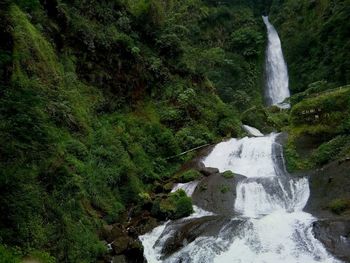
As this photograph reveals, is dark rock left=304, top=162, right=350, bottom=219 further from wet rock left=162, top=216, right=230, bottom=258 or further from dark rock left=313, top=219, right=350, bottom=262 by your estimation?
wet rock left=162, top=216, right=230, bottom=258

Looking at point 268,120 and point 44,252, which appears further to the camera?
point 268,120

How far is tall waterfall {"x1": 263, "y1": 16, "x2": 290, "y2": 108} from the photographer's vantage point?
4128cm

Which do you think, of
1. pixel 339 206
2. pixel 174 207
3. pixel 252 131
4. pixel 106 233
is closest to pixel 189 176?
pixel 174 207

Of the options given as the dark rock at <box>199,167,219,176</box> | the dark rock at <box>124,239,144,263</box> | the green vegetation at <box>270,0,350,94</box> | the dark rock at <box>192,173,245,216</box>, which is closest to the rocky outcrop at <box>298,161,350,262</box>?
the dark rock at <box>192,173,245,216</box>

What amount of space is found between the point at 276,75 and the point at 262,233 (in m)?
32.3

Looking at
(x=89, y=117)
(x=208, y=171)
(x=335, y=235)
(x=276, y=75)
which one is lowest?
(x=335, y=235)

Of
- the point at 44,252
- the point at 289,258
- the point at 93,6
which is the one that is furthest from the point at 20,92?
the point at 93,6

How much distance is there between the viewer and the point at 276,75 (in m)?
42.4

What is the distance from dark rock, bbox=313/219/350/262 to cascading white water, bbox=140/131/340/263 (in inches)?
7.6

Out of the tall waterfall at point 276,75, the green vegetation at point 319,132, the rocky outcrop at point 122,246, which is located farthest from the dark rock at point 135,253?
the tall waterfall at point 276,75

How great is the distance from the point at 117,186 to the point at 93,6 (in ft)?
36.0

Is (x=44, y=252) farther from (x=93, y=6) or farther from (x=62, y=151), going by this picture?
(x=93, y=6)

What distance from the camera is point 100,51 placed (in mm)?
21172

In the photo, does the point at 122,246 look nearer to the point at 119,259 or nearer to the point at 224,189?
the point at 119,259
